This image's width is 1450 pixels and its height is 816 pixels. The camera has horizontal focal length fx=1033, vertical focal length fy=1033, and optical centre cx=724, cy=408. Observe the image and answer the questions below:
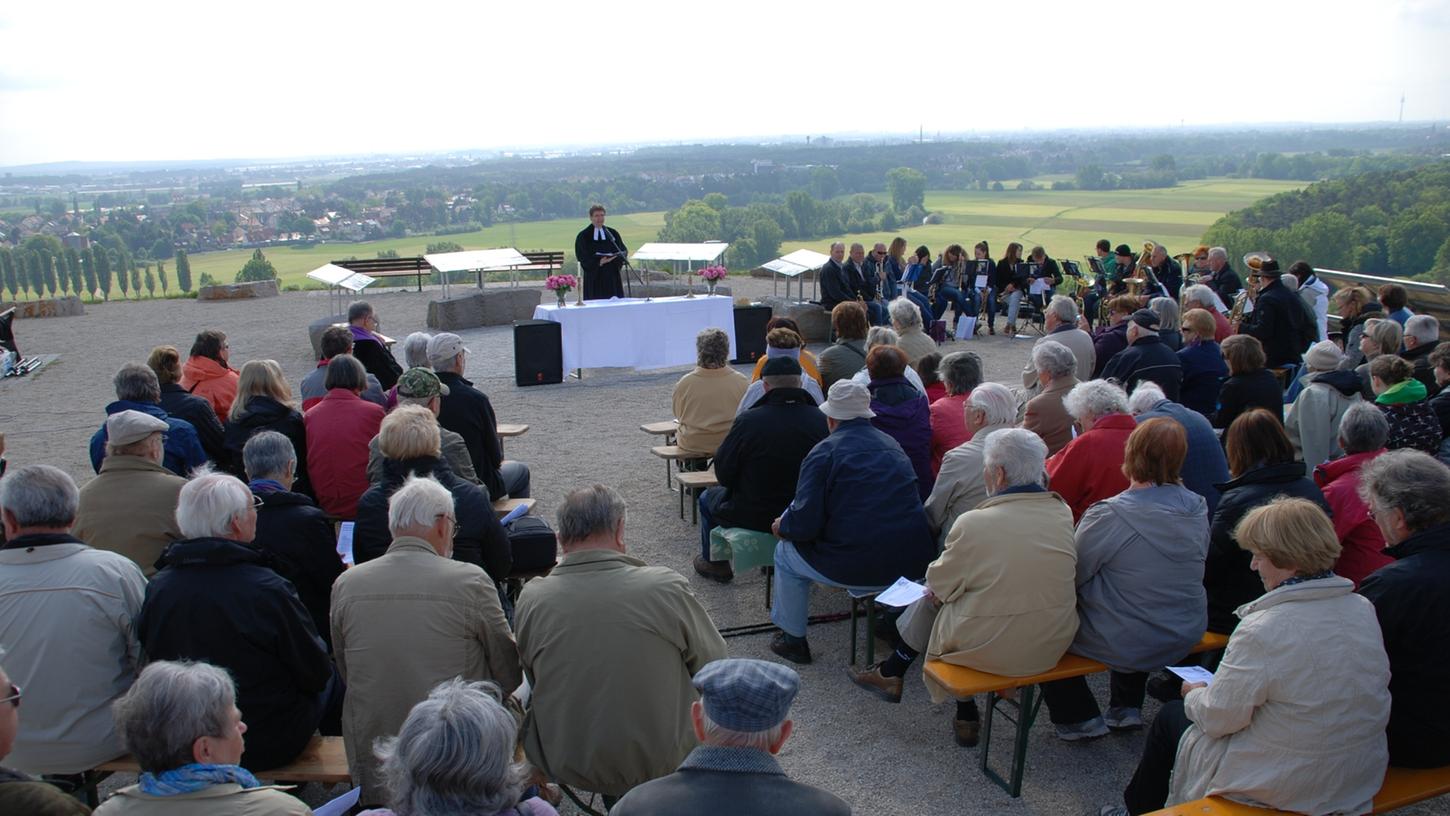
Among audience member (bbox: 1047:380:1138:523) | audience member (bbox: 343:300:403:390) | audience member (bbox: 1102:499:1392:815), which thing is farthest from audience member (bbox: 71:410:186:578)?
audience member (bbox: 1102:499:1392:815)

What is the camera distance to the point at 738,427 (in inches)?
210

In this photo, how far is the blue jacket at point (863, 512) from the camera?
15.2ft

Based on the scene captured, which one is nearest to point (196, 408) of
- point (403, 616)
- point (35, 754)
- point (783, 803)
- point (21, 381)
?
point (35, 754)

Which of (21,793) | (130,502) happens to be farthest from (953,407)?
(21,793)

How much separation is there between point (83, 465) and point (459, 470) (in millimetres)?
5555

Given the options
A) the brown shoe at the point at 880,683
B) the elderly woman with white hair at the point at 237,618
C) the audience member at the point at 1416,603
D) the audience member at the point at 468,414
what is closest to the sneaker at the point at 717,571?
the audience member at the point at 468,414

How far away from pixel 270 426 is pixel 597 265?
751cm

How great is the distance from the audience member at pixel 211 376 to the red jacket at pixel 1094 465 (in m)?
5.04

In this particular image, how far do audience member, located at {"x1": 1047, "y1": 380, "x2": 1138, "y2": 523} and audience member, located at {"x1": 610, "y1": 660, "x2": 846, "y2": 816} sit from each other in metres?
2.84

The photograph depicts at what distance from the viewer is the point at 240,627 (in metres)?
3.22

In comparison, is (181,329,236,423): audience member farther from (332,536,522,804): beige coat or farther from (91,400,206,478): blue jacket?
(332,536,522,804): beige coat

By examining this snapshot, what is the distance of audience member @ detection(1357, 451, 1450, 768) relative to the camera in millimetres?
3193

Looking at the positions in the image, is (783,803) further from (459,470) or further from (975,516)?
(459,470)

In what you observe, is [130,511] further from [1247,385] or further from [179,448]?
[1247,385]
